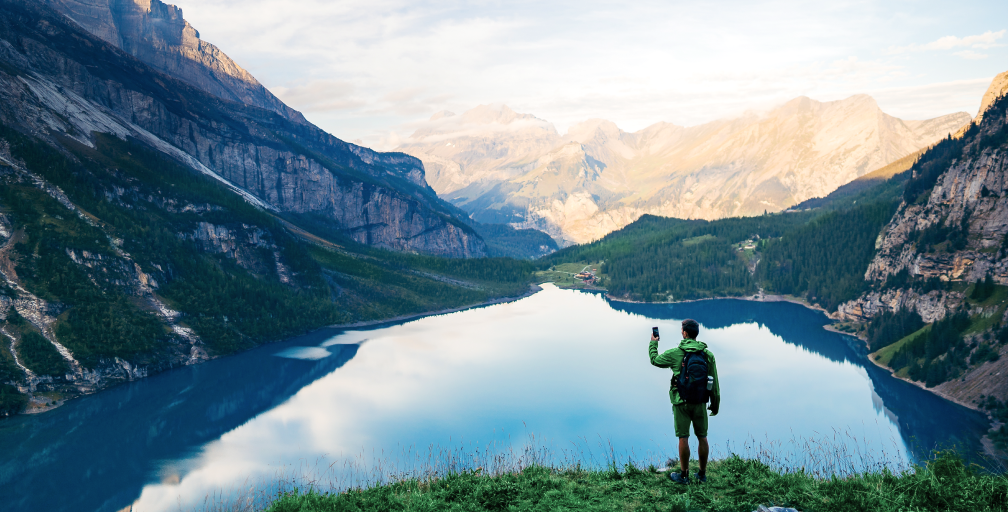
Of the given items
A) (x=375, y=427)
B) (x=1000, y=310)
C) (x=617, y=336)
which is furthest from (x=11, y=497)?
(x=1000, y=310)

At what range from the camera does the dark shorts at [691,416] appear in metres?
15.2

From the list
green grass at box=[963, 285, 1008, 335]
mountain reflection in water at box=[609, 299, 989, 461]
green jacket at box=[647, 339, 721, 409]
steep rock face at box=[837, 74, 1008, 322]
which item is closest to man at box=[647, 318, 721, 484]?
green jacket at box=[647, 339, 721, 409]

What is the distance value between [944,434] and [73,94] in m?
218

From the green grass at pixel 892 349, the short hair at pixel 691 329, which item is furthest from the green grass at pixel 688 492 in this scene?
the green grass at pixel 892 349

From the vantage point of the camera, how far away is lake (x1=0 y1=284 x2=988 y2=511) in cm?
5517

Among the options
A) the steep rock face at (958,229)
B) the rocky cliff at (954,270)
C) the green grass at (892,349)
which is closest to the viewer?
the rocky cliff at (954,270)

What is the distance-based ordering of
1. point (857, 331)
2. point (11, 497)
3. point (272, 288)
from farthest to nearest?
point (272, 288) < point (857, 331) < point (11, 497)

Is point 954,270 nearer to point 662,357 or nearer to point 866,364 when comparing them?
point 866,364

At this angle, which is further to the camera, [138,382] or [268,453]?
[138,382]

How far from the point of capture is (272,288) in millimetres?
148875

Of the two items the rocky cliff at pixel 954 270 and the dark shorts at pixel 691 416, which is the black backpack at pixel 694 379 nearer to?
the dark shorts at pixel 691 416

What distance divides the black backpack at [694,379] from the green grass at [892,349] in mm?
105239

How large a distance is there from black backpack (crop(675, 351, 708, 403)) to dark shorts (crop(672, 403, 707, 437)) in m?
0.27

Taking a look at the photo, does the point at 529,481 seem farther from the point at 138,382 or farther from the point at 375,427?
the point at 138,382
